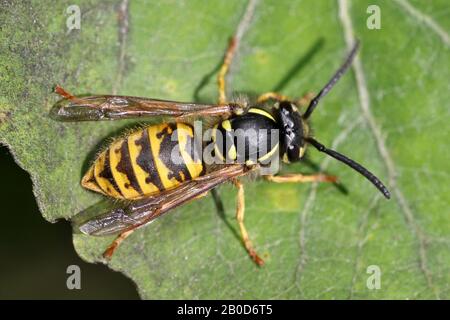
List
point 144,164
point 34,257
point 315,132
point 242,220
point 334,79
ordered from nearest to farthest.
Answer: point 144,164
point 334,79
point 242,220
point 315,132
point 34,257

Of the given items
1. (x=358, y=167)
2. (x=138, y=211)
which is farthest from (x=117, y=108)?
(x=358, y=167)

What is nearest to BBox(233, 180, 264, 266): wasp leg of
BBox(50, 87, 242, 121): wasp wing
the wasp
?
the wasp

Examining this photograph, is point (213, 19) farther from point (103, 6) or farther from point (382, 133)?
point (382, 133)

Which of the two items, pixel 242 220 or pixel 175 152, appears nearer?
pixel 175 152

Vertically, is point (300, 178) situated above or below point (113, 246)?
above

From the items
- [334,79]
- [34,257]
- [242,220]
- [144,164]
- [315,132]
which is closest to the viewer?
[144,164]

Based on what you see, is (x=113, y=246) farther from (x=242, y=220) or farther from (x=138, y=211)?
(x=242, y=220)
